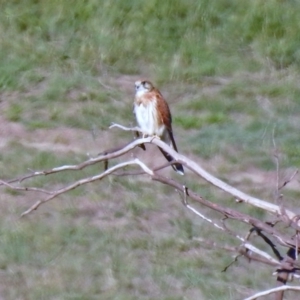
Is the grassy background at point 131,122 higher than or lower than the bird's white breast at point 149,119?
lower

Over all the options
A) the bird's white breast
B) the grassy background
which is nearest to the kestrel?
the bird's white breast

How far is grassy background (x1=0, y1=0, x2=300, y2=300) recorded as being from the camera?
5656 millimetres

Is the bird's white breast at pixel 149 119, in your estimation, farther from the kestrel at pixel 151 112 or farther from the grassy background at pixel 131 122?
the grassy background at pixel 131 122

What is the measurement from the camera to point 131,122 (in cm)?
737

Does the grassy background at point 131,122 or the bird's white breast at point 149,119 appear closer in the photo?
the bird's white breast at point 149,119

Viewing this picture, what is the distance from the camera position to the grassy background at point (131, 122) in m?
5.66

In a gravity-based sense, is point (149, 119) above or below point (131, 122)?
above

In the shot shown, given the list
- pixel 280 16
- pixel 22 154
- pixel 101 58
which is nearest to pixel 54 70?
pixel 101 58

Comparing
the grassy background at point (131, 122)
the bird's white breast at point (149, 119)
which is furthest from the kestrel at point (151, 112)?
the grassy background at point (131, 122)

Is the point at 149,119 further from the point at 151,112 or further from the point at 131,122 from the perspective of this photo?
the point at 131,122

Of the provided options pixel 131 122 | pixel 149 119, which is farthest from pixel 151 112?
pixel 131 122

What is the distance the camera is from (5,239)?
601 cm

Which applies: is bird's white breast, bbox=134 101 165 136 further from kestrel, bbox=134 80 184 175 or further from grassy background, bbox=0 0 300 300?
grassy background, bbox=0 0 300 300

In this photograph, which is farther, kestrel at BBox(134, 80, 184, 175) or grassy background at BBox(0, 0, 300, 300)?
grassy background at BBox(0, 0, 300, 300)
